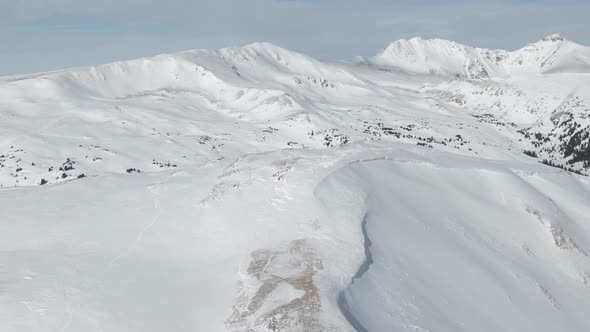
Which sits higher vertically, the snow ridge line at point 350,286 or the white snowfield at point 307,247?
the snow ridge line at point 350,286

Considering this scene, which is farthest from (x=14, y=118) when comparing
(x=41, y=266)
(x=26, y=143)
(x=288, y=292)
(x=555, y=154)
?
(x=555, y=154)

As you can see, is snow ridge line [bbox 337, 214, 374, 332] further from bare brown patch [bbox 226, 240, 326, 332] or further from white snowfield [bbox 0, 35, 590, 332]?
bare brown patch [bbox 226, 240, 326, 332]

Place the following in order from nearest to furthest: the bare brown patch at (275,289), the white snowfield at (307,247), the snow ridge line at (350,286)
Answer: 1. the bare brown patch at (275,289)
2. the snow ridge line at (350,286)
3. the white snowfield at (307,247)

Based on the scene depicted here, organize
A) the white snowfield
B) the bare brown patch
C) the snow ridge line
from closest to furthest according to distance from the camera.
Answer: the bare brown patch
the snow ridge line
the white snowfield

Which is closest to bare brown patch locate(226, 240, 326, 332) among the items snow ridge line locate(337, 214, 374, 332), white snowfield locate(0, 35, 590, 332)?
white snowfield locate(0, 35, 590, 332)

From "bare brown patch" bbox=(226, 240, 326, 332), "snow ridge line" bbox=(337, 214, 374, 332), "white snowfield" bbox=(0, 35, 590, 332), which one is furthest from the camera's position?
"white snowfield" bbox=(0, 35, 590, 332)

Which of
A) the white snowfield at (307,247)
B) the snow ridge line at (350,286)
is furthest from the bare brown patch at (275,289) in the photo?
the snow ridge line at (350,286)

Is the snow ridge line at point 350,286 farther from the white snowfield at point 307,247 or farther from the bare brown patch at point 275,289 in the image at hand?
the bare brown patch at point 275,289

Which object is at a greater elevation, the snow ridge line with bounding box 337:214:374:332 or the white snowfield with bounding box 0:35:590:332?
the snow ridge line with bounding box 337:214:374:332

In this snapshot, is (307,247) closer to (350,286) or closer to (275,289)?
(350,286)
